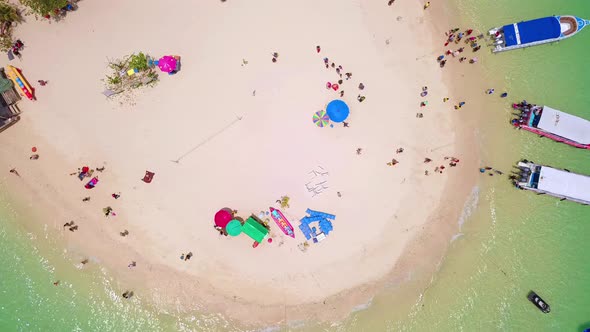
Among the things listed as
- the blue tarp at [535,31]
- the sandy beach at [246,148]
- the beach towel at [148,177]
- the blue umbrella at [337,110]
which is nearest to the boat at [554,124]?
the sandy beach at [246,148]

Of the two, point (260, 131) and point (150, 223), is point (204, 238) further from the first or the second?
point (260, 131)

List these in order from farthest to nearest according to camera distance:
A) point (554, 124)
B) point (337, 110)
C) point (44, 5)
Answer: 1. point (554, 124)
2. point (337, 110)
3. point (44, 5)

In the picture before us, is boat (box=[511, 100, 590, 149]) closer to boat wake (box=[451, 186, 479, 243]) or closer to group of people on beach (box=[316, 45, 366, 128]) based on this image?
boat wake (box=[451, 186, 479, 243])

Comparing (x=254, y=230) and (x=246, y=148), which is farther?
(x=246, y=148)

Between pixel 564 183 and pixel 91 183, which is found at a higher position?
pixel 564 183

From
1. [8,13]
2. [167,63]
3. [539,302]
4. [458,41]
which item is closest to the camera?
[8,13]

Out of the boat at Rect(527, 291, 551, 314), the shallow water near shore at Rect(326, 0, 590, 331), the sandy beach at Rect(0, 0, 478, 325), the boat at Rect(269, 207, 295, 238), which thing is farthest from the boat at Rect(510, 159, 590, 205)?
the boat at Rect(269, 207, 295, 238)

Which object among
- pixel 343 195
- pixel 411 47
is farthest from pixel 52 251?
pixel 411 47

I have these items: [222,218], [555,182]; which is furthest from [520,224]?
[222,218]

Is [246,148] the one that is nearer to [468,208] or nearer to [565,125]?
[468,208]
